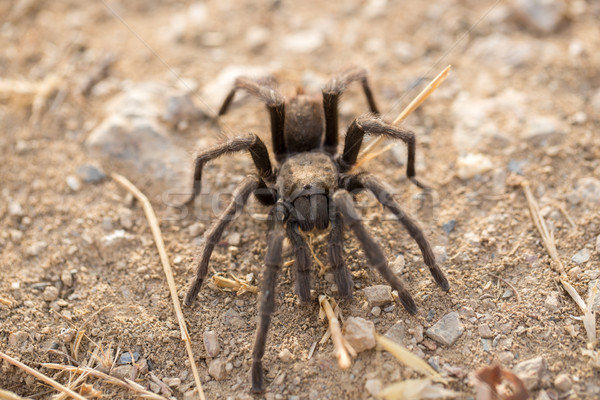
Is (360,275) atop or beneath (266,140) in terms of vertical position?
beneath

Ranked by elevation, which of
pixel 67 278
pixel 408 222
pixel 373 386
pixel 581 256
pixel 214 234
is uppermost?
pixel 408 222

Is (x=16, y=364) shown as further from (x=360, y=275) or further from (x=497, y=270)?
(x=497, y=270)

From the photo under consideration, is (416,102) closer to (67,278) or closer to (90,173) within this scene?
(90,173)

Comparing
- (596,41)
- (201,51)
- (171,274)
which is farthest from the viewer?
(201,51)

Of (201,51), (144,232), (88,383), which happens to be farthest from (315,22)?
(88,383)

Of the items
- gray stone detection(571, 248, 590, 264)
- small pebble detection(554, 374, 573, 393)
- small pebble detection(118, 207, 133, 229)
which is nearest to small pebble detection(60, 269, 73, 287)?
small pebble detection(118, 207, 133, 229)

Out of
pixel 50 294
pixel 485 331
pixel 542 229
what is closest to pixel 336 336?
pixel 485 331
